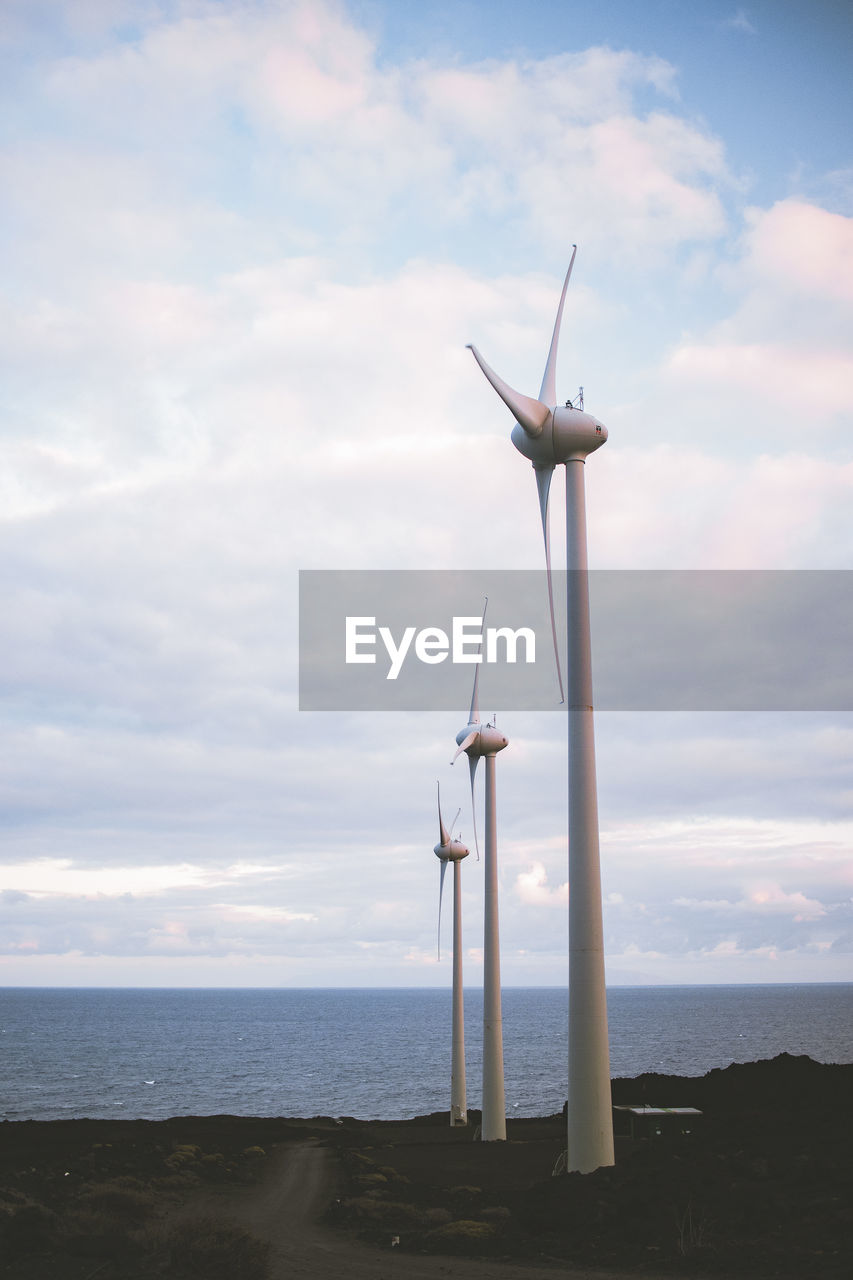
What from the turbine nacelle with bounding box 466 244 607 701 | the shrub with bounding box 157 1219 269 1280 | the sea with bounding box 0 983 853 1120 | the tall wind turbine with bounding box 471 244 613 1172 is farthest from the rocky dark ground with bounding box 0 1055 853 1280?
the sea with bounding box 0 983 853 1120

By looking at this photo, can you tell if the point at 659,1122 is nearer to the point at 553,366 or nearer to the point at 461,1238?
the point at 461,1238

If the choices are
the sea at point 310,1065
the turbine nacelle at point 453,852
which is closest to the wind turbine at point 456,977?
the turbine nacelle at point 453,852

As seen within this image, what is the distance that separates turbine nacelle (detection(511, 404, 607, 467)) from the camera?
25.9 metres

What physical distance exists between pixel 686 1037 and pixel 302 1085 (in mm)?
87960

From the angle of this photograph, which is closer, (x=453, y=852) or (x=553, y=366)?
(x=553, y=366)

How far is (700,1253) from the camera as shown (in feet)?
61.6

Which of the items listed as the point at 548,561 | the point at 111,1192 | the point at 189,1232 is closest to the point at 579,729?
the point at 548,561

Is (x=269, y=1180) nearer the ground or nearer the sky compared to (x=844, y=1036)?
nearer the sky

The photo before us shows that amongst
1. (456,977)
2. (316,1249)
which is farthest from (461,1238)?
(456,977)

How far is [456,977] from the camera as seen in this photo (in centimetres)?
5141

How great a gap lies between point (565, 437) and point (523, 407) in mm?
1314

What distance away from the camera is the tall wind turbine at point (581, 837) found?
22.5 meters

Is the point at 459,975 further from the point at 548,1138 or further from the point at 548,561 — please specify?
the point at 548,561

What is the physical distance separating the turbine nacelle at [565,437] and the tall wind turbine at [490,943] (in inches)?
732
